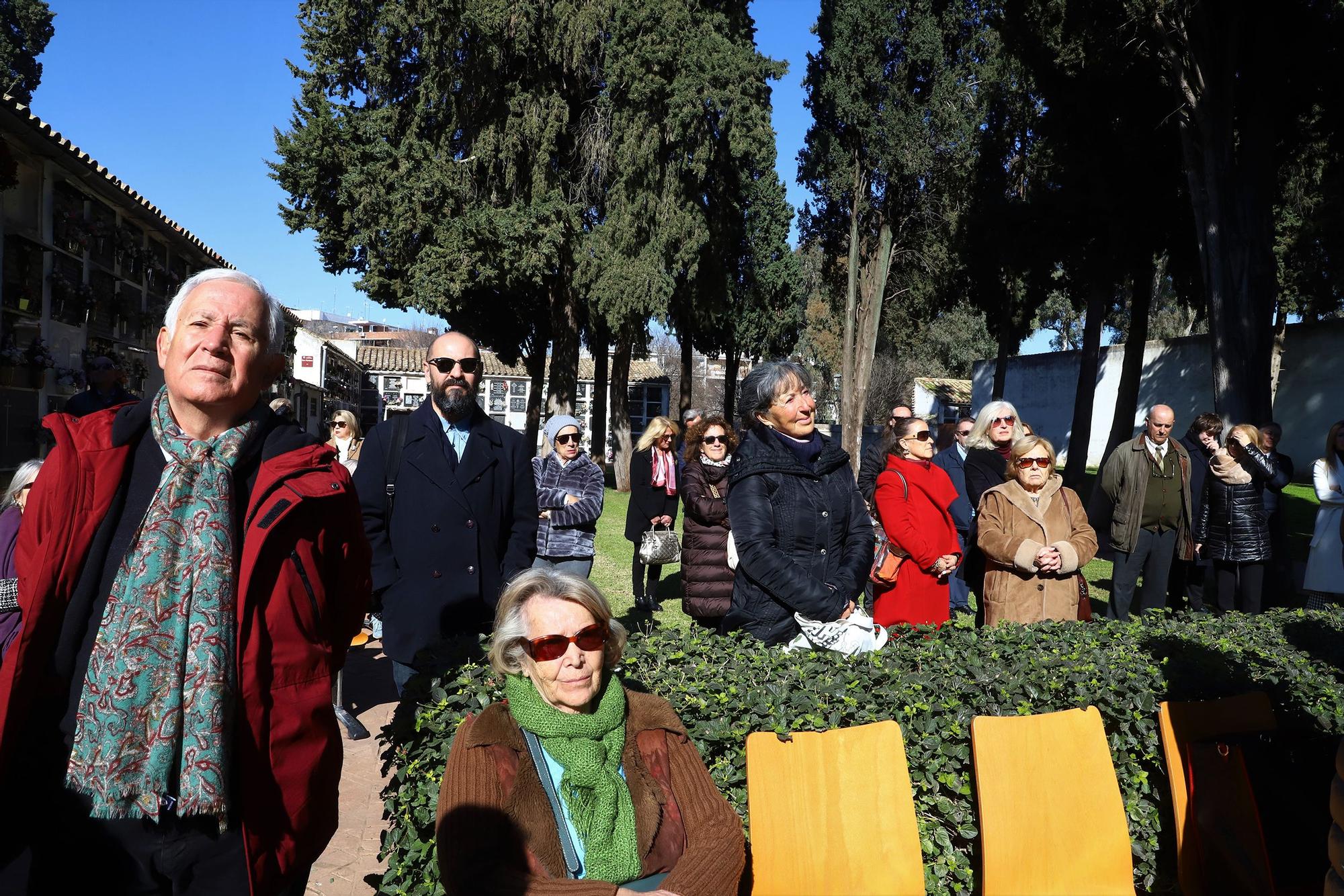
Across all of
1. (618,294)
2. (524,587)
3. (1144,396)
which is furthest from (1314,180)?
(524,587)

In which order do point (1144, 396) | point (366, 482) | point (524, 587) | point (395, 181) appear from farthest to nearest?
point (1144, 396) < point (395, 181) < point (366, 482) < point (524, 587)

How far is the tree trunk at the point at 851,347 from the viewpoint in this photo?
93.8ft

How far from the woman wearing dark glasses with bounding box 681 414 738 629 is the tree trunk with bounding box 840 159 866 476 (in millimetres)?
22132

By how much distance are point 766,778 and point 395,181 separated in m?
20.3

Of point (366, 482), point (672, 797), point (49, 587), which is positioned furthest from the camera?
point (366, 482)

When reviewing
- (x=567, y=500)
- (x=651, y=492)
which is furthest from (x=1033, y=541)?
(x=651, y=492)

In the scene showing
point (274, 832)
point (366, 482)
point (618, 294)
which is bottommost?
point (274, 832)

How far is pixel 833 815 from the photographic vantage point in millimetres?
2863

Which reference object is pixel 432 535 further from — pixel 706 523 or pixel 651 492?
pixel 651 492

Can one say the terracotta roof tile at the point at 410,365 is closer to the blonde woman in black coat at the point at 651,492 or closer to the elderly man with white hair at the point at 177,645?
the blonde woman in black coat at the point at 651,492

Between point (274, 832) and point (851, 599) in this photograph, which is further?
point (851, 599)

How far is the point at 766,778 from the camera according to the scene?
283cm

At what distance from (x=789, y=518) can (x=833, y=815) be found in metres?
1.29

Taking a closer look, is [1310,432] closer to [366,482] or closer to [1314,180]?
[1314,180]
